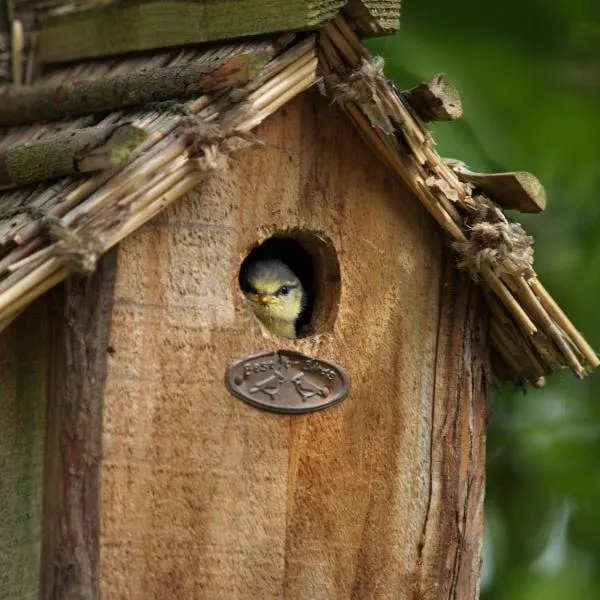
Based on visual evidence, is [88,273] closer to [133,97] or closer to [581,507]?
[133,97]

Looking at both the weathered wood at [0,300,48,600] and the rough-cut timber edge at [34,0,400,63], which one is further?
the weathered wood at [0,300,48,600]

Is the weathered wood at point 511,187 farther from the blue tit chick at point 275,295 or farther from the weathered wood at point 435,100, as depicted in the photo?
the blue tit chick at point 275,295

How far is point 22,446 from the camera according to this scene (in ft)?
8.63

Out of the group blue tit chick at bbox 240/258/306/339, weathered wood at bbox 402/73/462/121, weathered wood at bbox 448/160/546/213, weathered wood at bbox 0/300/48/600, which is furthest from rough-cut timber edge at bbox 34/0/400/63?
weathered wood at bbox 0/300/48/600

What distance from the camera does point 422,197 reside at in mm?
2703

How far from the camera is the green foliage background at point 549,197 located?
323 cm

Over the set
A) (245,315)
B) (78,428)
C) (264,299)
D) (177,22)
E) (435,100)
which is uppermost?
(177,22)

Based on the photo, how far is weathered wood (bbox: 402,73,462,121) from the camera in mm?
2570

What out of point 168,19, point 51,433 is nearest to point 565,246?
point 168,19

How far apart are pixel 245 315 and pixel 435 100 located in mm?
556

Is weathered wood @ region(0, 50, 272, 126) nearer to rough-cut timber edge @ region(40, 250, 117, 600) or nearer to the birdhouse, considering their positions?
the birdhouse

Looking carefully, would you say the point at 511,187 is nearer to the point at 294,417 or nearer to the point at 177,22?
the point at 294,417

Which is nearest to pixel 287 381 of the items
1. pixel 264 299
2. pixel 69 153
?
pixel 264 299

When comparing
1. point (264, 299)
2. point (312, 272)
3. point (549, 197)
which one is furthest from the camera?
point (549, 197)
